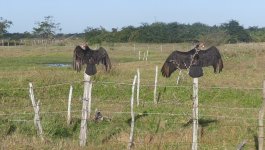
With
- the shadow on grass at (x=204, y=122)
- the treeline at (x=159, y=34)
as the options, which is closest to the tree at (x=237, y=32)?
the treeline at (x=159, y=34)

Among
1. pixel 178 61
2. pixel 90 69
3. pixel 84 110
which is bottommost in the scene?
pixel 84 110

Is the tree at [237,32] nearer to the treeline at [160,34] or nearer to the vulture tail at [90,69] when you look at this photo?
the treeline at [160,34]

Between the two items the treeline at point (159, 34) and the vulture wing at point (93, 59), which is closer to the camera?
the vulture wing at point (93, 59)

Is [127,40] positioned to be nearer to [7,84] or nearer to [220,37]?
[220,37]

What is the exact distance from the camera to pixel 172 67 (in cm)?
937

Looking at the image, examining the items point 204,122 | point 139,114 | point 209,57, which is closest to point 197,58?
point 209,57

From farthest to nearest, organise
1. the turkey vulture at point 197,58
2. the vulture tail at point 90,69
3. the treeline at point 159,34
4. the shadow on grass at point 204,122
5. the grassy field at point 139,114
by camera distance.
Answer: the treeline at point 159,34
the shadow on grass at point 204,122
the grassy field at point 139,114
the vulture tail at point 90,69
the turkey vulture at point 197,58

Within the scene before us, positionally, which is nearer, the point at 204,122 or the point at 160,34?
the point at 204,122

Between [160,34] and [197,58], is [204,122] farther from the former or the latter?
[160,34]

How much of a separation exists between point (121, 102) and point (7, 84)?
218 inches

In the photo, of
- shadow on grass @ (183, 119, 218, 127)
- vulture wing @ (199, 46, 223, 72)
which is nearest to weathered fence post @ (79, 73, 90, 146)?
vulture wing @ (199, 46, 223, 72)

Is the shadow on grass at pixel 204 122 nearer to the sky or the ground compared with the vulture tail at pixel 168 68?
nearer to the ground

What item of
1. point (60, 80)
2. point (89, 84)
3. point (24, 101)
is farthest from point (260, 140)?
point (60, 80)

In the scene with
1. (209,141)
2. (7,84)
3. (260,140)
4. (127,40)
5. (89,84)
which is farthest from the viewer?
(127,40)
